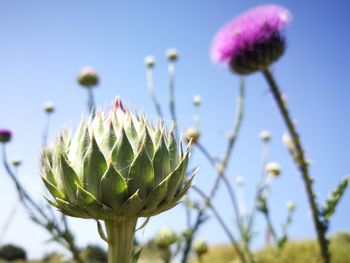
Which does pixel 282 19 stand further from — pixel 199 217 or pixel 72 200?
pixel 72 200

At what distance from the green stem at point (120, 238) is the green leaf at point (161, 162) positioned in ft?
0.88

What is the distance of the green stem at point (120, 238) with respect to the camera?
1.77 metres

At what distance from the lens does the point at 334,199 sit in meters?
4.13

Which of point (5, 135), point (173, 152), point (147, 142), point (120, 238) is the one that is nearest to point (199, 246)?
point (5, 135)

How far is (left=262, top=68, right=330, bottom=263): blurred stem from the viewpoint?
389 centimetres

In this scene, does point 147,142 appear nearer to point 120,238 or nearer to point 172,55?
point 120,238

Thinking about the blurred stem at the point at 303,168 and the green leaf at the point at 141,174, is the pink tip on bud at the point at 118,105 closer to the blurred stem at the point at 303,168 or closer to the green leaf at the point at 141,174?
the green leaf at the point at 141,174

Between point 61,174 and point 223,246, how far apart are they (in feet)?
58.3

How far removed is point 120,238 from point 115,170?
397 millimetres

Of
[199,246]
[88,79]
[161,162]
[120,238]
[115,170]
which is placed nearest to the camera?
[115,170]

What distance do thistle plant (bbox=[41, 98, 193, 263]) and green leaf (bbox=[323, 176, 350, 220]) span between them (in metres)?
2.71

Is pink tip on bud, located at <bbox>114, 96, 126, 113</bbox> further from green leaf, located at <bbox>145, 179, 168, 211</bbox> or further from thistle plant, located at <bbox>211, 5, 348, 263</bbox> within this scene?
thistle plant, located at <bbox>211, 5, 348, 263</bbox>

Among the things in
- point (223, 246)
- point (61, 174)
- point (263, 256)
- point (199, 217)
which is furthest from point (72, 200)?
point (223, 246)

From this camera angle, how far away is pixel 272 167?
6586 millimetres
